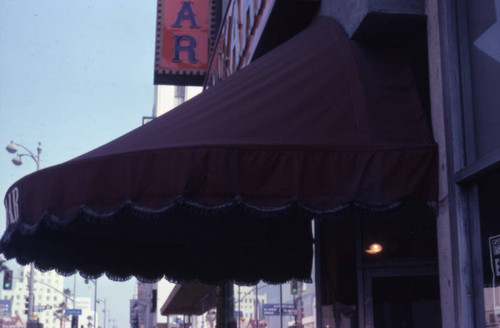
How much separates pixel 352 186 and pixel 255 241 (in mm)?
3886

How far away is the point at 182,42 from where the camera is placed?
1720 centimetres

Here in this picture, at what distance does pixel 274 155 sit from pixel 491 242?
1.58 meters

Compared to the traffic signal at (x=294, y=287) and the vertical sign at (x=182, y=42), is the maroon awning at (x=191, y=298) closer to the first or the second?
the vertical sign at (x=182, y=42)

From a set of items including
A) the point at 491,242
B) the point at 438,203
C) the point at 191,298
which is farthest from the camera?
the point at 191,298

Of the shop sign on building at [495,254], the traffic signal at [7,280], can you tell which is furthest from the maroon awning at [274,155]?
the traffic signal at [7,280]

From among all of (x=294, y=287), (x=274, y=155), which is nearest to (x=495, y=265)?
(x=274, y=155)

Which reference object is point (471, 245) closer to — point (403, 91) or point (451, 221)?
point (451, 221)

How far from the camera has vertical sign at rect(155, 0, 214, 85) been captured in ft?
55.8

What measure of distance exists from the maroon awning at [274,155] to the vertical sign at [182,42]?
33.6 feet

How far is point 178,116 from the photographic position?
6117 millimetres

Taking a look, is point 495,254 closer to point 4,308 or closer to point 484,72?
point 484,72

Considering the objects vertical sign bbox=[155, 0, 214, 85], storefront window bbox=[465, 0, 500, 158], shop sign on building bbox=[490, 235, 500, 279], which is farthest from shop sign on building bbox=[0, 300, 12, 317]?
shop sign on building bbox=[490, 235, 500, 279]

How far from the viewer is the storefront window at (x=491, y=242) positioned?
488 cm

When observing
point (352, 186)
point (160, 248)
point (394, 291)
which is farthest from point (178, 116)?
point (160, 248)
